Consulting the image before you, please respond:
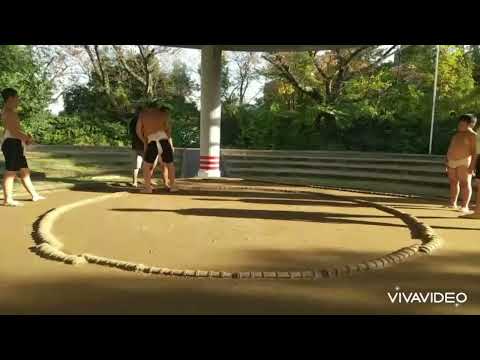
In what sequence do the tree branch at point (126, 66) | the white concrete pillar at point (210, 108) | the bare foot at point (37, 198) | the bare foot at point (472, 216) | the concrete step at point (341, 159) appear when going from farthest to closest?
the tree branch at point (126, 66) < the white concrete pillar at point (210, 108) < the concrete step at point (341, 159) < the bare foot at point (37, 198) < the bare foot at point (472, 216)

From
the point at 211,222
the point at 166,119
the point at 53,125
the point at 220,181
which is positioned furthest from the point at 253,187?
the point at 53,125

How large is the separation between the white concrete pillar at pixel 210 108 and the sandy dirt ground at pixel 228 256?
2.82m

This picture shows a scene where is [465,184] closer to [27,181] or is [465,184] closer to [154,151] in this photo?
[154,151]

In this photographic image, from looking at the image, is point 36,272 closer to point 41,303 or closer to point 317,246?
point 41,303

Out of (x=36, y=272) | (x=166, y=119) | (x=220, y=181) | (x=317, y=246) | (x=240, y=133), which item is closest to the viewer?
(x=36, y=272)

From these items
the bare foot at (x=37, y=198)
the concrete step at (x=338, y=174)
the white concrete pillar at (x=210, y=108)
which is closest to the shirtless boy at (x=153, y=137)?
the bare foot at (x=37, y=198)

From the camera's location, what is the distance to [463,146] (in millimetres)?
4379

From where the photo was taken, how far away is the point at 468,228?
358 cm

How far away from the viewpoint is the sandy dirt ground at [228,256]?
1.85 m

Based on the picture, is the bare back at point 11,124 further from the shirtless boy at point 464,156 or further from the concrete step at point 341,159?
the concrete step at point 341,159

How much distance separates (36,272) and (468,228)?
11.2 feet

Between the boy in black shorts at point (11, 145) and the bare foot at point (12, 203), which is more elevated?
the boy in black shorts at point (11, 145)

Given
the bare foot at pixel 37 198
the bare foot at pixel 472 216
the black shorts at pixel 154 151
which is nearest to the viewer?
the bare foot at pixel 472 216

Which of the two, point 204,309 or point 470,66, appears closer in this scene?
point 204,309
